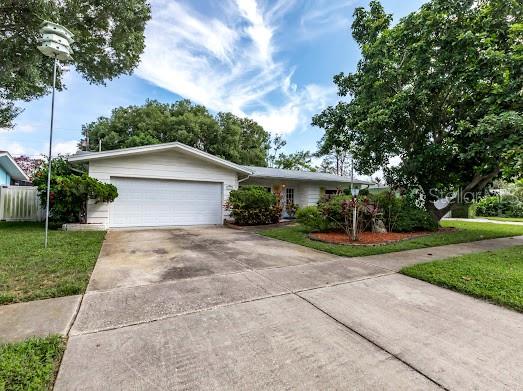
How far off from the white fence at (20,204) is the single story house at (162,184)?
271 centimetres

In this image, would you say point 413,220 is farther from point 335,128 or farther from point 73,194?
point 73,194

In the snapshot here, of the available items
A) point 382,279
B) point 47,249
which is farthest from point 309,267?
point 47,249

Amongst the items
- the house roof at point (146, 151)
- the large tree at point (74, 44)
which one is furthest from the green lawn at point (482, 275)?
the large tree at point (74, 44)

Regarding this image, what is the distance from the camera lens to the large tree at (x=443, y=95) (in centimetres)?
669

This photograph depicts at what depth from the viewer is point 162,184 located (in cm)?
1029

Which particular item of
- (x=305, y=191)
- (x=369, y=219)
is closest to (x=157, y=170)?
(x=369, y=219)

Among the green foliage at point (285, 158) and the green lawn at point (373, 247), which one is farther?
the green foliage at point (285, 158)

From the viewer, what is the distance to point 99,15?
10.4 m

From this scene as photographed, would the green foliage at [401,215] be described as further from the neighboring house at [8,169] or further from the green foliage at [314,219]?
the neighboring house at [8,169]

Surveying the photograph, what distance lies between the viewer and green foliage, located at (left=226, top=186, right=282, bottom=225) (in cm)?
1040

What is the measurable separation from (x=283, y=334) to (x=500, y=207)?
2448 cm

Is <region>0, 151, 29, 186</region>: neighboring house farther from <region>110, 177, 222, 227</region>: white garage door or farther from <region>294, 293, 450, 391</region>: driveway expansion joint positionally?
<region>294, 293, 450, 391</region>: driveway expansion joint

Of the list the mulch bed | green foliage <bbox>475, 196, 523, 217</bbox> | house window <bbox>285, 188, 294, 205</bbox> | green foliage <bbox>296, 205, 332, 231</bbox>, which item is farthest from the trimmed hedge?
green foliage <bbox>475, 196, 523, 217</bbox>

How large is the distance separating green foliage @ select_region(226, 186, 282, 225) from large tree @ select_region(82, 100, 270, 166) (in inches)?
499
